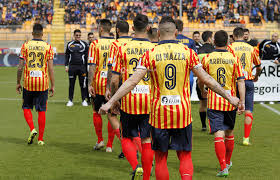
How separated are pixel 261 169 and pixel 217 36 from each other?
2152 millimetres

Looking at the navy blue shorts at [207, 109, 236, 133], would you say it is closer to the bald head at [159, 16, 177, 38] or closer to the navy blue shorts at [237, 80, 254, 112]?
the navy blue shorts at [237, 80, 254, 112]

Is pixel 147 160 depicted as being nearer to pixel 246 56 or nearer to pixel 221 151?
pixel 221 151

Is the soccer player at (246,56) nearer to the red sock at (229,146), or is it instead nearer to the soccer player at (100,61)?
the red sock at (229,146)

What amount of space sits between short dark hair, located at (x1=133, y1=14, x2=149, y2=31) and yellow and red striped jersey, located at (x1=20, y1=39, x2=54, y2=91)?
3.36 meters

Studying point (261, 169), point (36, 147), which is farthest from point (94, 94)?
point (261, 169)

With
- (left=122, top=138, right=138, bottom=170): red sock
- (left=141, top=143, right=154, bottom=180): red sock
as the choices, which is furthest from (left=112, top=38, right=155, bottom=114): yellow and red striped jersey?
(left=141, top=143, right=154, bottom=180): red sock

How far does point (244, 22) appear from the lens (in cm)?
3800

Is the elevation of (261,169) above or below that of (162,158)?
below

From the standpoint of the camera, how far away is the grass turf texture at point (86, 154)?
22.9 ft

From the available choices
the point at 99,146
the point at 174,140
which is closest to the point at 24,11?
the point at 99,146

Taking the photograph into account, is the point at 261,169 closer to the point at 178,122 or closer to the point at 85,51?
the point at 178,122

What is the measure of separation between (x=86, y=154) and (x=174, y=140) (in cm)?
360

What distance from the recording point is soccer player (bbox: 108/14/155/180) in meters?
6.32

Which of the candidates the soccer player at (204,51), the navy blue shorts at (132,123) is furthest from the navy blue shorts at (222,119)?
the soccer player at (204,51)
